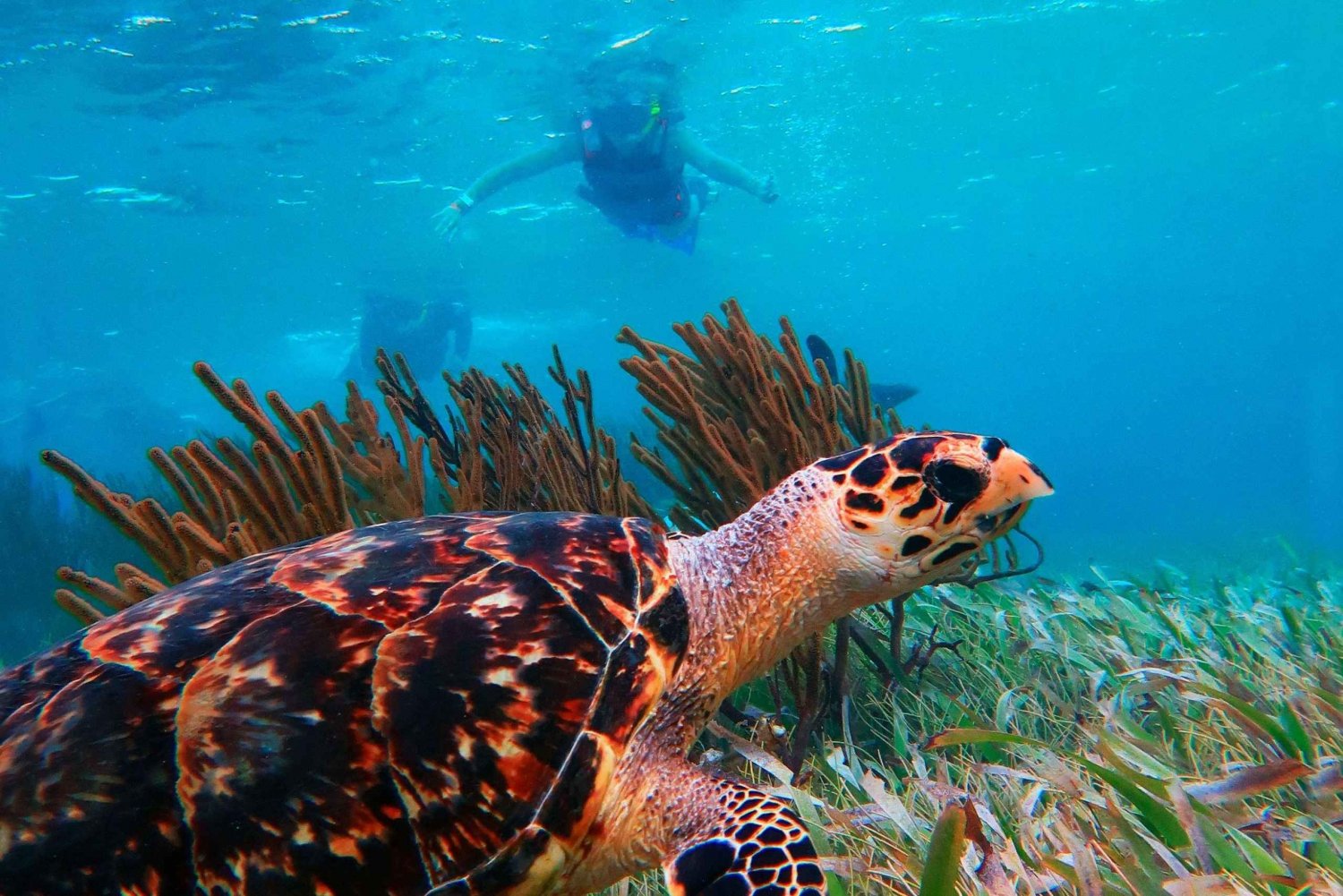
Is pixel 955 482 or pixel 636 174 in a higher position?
pixel 636 174

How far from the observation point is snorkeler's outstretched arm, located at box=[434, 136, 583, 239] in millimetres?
12766

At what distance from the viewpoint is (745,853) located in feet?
4.66

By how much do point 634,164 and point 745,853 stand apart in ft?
45.6

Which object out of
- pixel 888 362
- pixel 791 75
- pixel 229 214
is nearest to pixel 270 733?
pixel 791 75

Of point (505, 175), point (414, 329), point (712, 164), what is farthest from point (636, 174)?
point (414, 329)

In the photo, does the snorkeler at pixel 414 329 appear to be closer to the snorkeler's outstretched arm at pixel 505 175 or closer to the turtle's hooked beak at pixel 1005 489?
the snorkeler's outstretched arm at pixel 505 175

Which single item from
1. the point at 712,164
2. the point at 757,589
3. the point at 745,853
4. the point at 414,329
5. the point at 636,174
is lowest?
the point at 414,329

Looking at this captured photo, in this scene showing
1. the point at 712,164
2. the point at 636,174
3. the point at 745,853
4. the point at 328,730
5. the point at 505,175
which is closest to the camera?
the point at 328,730

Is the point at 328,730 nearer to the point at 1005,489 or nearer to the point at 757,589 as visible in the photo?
the point at 757,589

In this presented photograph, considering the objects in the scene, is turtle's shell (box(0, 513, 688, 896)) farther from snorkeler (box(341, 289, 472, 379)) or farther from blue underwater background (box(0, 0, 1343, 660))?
snorkeler (box(341, 289, 472, 379))

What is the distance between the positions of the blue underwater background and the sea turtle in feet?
20.2

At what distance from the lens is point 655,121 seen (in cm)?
1290

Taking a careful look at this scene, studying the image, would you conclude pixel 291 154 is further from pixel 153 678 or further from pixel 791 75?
pixel 153 678

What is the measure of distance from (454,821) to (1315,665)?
3.32 metres
